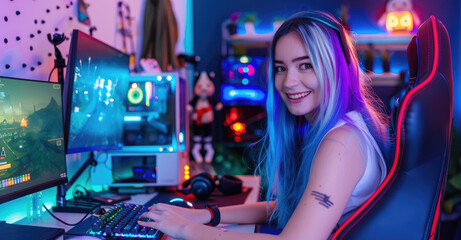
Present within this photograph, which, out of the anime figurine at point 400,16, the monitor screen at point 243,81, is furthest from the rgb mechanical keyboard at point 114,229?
the anime figurine at point 400,16

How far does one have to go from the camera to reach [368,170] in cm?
89

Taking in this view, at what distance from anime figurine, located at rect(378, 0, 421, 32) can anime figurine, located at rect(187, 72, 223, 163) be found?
174cm

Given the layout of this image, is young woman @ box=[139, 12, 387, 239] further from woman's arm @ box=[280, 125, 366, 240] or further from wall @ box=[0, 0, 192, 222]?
wall @ box=[0, 0, 192, 222]

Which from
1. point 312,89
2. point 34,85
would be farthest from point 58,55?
point 312,89

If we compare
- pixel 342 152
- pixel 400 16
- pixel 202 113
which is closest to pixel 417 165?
pixel 342 152

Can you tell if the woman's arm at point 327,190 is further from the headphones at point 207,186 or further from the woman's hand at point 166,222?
the headphones at point 207,186

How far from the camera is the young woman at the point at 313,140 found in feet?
A: 2.67

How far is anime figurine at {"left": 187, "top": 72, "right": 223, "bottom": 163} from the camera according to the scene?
10.9 feet

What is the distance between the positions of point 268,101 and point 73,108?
0.68 metres

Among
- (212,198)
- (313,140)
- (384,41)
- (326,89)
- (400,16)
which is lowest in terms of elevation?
(212,198)

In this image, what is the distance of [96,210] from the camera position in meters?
1.12

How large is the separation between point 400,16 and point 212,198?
286cm

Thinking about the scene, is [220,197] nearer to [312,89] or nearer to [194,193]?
[194,193]

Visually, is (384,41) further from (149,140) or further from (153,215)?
(153,215)
